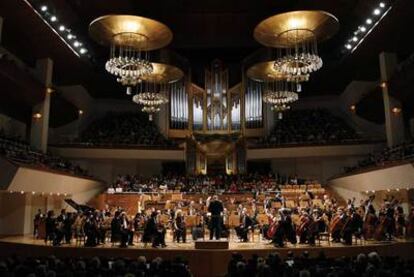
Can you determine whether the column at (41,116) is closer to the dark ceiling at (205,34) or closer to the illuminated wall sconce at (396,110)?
the dark ceiling at (205,34)

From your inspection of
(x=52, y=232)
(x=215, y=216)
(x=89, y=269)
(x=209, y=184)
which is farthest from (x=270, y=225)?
(x=209, y=184)

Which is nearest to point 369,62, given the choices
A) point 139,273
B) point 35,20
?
point 35,20

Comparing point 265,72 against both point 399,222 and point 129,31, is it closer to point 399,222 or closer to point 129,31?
point 129,31

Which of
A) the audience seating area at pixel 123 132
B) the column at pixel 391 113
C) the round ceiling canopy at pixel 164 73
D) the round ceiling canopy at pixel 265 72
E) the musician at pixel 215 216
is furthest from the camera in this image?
the audience seating area at pixel 123 132

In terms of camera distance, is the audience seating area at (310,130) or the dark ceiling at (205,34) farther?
the audience seating area at (310,130)

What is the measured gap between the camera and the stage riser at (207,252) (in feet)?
29.6

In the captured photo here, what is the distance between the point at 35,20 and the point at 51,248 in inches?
318

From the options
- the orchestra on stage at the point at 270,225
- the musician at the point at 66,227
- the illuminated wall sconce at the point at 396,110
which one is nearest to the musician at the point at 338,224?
the orchestra on stage at the point at 270,225

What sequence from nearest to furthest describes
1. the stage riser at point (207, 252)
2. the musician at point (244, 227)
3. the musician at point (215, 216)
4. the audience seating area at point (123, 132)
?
the stage riser at point (207, 252) → the musician at point (215, 216) → the musician at point (244, 227) → the audience seating area at point (123, 132)

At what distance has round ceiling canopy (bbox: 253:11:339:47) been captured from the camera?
392 inches

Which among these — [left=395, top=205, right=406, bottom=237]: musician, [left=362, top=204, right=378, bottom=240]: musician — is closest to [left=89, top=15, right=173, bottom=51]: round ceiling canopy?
[left=362, top=204, right=378, bottom=240]: musician

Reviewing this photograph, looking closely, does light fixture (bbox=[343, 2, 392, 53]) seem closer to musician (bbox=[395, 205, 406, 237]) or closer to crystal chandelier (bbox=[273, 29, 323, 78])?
crystal chandelier (bbox=[273, 29, 323, 78])

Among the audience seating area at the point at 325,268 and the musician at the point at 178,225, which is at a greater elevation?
the musician at the point at 178,225

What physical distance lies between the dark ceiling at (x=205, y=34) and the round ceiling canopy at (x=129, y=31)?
3924 mm
